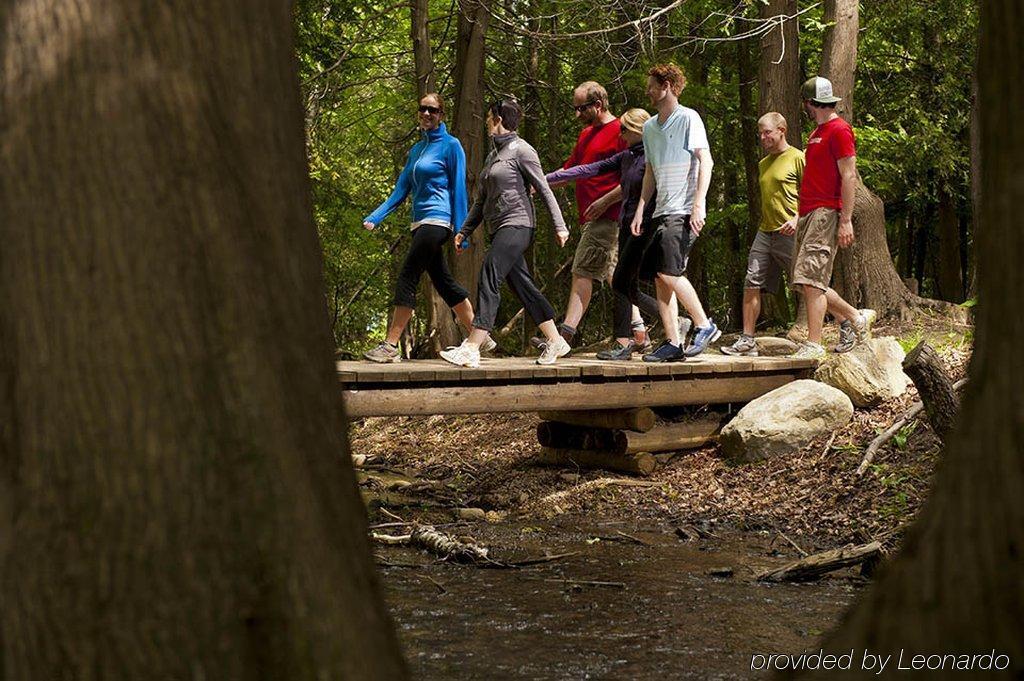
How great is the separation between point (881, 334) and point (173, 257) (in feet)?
36.6

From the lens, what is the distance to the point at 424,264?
9.77 m

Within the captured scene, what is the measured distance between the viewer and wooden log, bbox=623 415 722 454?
35.7ft

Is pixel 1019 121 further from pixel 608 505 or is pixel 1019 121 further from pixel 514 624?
pixel 608 505

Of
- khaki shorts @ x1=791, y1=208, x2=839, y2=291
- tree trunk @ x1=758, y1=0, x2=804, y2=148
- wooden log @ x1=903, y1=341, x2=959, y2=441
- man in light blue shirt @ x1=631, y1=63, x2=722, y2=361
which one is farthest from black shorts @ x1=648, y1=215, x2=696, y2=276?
tree trunk @ x1=758, y1=0, x2=804, y2=148

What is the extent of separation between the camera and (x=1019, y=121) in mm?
1973

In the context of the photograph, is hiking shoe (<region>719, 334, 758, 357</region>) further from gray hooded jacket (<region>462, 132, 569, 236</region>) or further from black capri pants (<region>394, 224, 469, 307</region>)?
black capri pants (<region>394, 224, 469, 307</region>)

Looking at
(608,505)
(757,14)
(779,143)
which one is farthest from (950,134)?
(608,505)

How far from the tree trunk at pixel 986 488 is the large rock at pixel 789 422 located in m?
8.36

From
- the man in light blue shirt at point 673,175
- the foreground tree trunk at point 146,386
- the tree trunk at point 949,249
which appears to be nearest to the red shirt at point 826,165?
the man in light blue shirt at point 673,175

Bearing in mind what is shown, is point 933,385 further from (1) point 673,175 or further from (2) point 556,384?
(2) point 556,384

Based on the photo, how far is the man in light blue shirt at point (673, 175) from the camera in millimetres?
9750

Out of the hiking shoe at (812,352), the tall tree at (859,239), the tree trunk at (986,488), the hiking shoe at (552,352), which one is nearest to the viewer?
the tree trunk at (986,488)

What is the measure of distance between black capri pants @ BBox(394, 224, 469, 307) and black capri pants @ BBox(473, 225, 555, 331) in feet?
1.34

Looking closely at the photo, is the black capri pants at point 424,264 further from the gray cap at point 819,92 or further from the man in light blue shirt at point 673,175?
the gray cap at point 819,92
